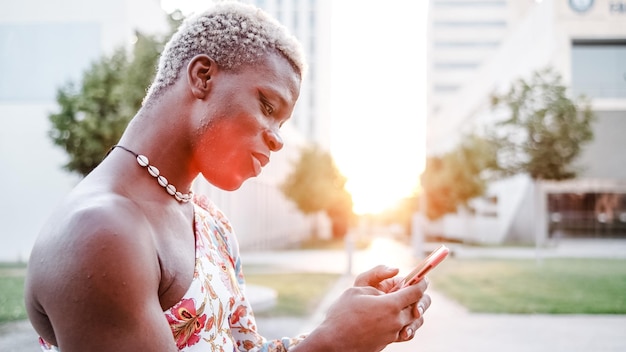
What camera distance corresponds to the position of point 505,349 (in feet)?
22.5

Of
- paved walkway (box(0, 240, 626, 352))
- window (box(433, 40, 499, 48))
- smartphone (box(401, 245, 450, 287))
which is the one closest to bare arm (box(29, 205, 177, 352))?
smartphone (box(401, 245, 450, 287))

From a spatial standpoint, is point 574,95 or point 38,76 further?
point 574,95

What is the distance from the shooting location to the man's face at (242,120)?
1.38m

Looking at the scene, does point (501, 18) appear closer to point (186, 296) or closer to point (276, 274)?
point (276, 274)

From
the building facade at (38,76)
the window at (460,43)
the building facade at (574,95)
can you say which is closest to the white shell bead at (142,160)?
the building facade at (38,76)

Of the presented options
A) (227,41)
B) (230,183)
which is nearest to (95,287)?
(230,183)

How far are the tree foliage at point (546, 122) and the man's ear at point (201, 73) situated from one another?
21.1 metres

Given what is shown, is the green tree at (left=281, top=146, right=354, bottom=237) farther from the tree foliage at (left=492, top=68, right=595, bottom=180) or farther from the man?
the man

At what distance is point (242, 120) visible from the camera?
1.40 m

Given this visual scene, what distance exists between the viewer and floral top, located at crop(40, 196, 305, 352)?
1.31 m

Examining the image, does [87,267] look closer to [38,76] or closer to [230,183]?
[230,183]

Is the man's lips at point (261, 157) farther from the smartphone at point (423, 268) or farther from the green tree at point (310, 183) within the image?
the green tree at point (310, 183)

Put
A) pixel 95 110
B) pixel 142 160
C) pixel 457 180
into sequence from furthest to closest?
pixel 457 180
pixel 95 110
pixel 142 160

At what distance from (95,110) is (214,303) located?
12188mm
